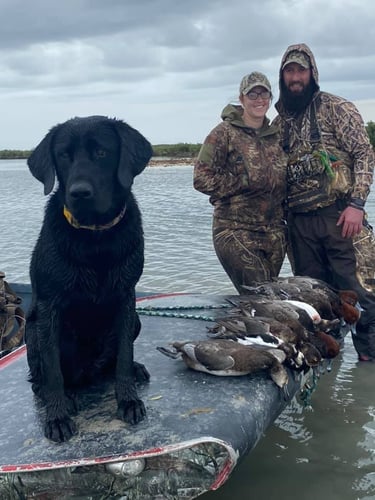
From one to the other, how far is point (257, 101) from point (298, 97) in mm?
604

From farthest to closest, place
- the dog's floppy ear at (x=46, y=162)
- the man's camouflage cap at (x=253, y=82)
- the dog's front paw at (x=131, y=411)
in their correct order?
the man's camouflage cap at (x=253, y=82), the dog's front paw at (x=131, y=411), the dog's floppy ear at (x=46, y=162)

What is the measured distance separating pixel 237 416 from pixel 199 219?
54.2 ft

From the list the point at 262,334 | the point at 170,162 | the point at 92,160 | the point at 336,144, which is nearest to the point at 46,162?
the point at 92,160

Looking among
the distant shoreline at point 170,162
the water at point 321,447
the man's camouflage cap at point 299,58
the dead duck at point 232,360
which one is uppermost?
the man's camouflage cap at point 299,58

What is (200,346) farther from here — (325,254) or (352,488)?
(325,254)

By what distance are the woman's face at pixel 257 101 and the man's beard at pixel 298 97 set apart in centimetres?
44

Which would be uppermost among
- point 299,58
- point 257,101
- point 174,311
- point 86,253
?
point 299,58

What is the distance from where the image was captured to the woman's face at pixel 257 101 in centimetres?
578

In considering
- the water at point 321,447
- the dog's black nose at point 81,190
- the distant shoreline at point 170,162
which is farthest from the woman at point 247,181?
the distant shoreline at point 170,162

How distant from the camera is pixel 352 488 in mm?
4223

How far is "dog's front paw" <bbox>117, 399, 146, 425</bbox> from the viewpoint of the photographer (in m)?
3.32

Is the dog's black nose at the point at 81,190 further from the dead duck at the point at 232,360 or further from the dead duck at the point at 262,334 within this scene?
the dead duck at the point at 262,334

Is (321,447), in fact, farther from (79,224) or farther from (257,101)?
(257,101)

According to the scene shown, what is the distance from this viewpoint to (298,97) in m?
6.18
